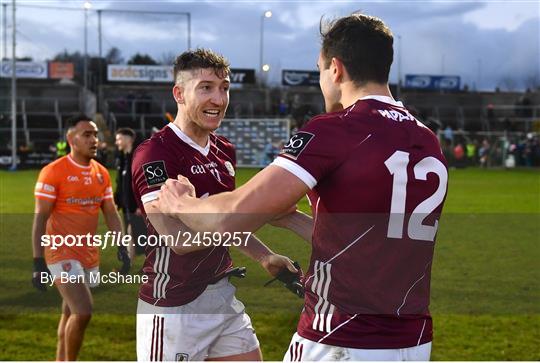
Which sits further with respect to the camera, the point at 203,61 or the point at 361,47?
the point at 203,61

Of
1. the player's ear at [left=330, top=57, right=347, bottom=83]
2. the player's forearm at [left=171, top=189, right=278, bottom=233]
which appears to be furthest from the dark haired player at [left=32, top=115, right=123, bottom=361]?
the player's ear at [left=330, top=57, right=347, bottom=83]

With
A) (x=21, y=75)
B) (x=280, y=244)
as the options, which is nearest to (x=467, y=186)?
(x=280, y=244)

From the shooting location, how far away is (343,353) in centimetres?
257

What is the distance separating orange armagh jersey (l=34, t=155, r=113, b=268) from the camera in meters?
6.26

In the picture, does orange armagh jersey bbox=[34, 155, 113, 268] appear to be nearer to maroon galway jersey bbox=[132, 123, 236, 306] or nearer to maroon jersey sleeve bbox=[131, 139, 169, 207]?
maroon galway jersey bbox=[132, 123, 236, 306]

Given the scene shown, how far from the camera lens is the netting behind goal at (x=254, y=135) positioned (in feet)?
126

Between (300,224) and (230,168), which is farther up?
(230,168)

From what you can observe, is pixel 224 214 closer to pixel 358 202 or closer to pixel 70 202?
pixel 358 202

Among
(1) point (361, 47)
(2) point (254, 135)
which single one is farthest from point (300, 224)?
(2) point (254, 135)

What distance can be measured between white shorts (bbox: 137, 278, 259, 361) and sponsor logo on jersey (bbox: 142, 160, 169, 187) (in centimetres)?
81

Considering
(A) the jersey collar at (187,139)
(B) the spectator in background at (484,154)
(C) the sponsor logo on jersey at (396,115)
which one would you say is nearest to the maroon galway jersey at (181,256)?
(A) the jersey collar at (187,139)

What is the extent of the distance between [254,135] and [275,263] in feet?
116

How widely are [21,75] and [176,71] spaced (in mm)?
59417

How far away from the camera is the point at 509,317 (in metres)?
7.93
